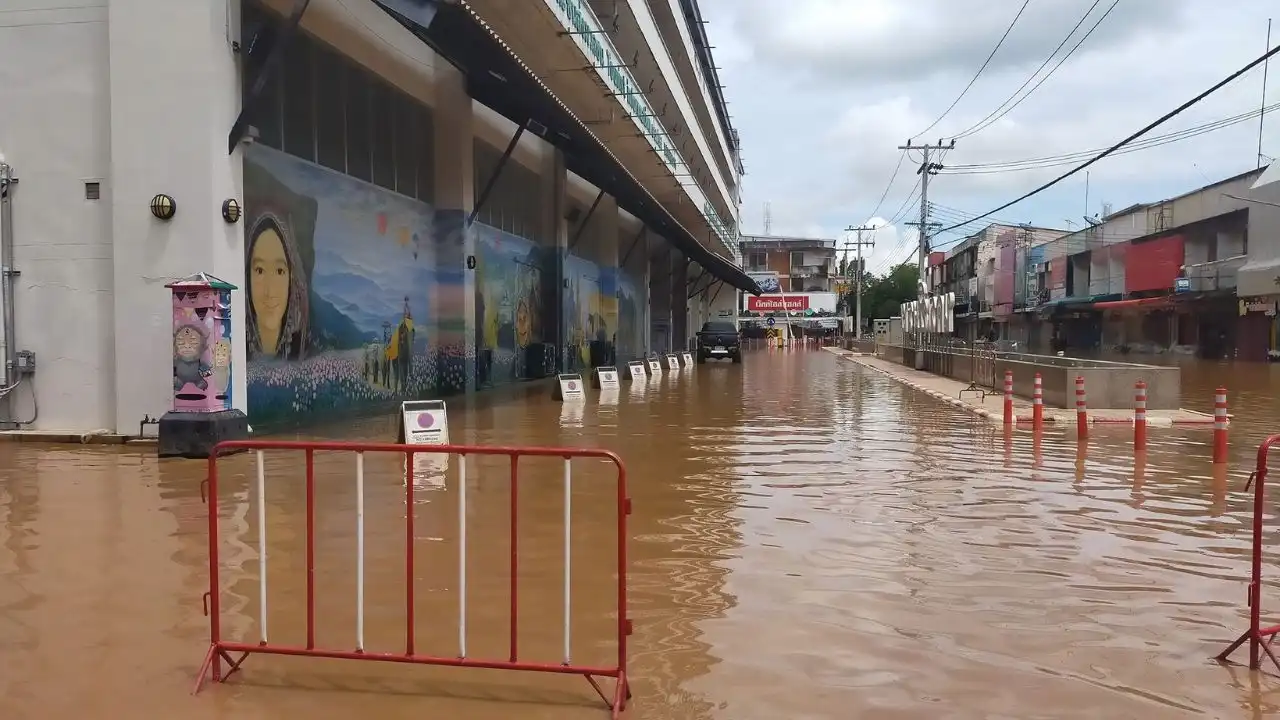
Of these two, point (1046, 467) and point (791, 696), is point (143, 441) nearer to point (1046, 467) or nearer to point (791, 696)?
point (791, 696)

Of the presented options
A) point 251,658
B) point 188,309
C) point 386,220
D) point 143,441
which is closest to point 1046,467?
point 251,658

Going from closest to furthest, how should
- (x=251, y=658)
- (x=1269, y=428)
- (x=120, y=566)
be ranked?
(x=251, y=658)
(x=120, y=566)
(x=1269, y=428)

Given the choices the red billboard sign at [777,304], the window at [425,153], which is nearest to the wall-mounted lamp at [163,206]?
the window at [425,153]

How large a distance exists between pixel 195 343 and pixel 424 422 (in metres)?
3.03

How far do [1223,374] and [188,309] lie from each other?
33230mm

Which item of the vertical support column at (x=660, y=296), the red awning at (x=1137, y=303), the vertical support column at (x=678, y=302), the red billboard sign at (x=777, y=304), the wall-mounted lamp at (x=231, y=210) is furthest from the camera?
the red billboard sign at (x=777, y=304)

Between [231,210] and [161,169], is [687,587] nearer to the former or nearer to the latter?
[231,210]

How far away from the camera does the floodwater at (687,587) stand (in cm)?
432

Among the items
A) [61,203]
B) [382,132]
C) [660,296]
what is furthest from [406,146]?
[660,296]

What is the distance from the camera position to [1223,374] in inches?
1276

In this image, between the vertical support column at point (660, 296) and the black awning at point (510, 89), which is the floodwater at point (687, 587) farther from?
the vertical support column at point (660, 296)

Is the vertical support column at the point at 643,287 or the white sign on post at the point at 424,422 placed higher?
the vertical support column at the point at 643,287

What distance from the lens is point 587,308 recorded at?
119 ft

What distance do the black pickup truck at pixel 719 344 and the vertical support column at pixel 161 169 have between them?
34.1 metres
